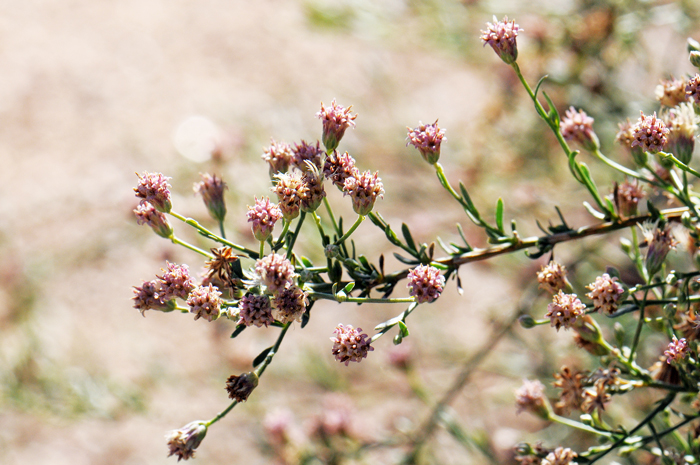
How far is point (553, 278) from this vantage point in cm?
68

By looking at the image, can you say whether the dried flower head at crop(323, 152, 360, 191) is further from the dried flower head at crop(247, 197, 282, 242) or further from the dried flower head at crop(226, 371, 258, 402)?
the dried flower head at crop(226, 371, 258, 402)

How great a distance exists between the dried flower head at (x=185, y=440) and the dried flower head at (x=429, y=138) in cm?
41

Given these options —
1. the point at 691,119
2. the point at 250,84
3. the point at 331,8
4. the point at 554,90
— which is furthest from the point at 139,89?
the point at 691,119

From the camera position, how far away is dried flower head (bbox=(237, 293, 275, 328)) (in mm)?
546

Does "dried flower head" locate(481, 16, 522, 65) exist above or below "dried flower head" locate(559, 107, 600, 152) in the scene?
above

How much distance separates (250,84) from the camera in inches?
114

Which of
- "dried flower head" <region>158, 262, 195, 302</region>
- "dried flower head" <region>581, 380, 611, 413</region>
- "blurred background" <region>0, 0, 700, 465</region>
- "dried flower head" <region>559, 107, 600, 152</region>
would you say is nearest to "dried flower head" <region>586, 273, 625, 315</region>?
"dried flower head" <region>581, 380, 611, 413</region>

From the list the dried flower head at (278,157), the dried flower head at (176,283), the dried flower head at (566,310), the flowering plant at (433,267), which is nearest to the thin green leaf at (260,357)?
the flowering plant at (433,267)

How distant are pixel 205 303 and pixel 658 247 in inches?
19.5

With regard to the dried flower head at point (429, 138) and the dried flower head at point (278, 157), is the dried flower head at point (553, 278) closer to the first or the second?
the dried flower head at point (429, 138)

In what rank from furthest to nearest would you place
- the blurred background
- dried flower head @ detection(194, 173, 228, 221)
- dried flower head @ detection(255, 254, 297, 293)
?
the blurred background < dried flower head @ detection(194, 173, 228, 221) < dried flower head @ detection(255, 254, 297, 293)

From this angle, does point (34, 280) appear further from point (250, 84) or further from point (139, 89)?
point (250, 84)

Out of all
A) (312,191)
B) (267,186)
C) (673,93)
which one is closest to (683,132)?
(673,93)

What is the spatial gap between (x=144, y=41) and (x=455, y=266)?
9.17ft
